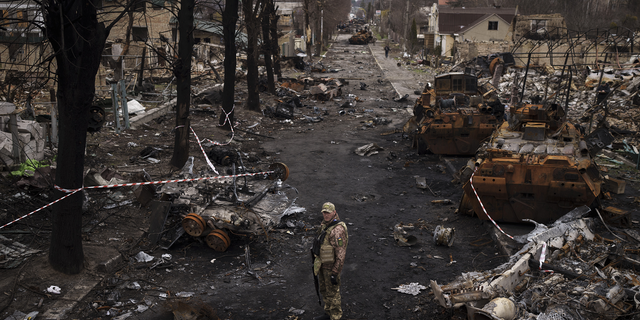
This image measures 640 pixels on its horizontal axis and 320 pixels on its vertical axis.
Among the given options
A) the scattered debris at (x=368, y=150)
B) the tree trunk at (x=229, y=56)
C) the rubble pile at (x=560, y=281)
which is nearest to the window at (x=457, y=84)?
the scattered debris at (x=368, y=150)

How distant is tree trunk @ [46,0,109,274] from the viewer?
580 cm

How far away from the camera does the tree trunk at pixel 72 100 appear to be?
19.0 feet

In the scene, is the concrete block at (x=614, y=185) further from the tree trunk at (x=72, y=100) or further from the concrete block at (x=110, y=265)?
the tree trunk at (x=72, y=100)

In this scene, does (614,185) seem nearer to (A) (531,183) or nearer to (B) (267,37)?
(A) (531,183)

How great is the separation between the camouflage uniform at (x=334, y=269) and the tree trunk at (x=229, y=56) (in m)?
11.5

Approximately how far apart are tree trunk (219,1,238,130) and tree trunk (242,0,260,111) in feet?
10.1

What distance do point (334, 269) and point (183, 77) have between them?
740cm

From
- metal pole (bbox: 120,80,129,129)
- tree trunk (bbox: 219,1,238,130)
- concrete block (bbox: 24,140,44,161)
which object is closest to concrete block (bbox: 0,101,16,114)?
concrete block (bbox: 24,140,44,161)

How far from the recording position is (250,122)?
1919 cm

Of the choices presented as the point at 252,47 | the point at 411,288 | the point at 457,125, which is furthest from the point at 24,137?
the point at 252,47

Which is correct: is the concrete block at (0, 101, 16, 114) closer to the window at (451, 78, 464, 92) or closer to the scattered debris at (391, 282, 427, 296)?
the scattered debris at (391, 282, 427, 296)

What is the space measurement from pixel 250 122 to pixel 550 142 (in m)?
11.8

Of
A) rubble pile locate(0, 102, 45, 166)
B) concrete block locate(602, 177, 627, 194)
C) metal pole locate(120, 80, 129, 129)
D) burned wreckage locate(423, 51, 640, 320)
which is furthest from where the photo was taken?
metal pole locate(120, 80, 129, 129)

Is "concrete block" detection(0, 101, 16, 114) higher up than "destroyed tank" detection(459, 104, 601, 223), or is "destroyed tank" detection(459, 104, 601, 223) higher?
"concrete block" detection(0, 101, 16, 114)
